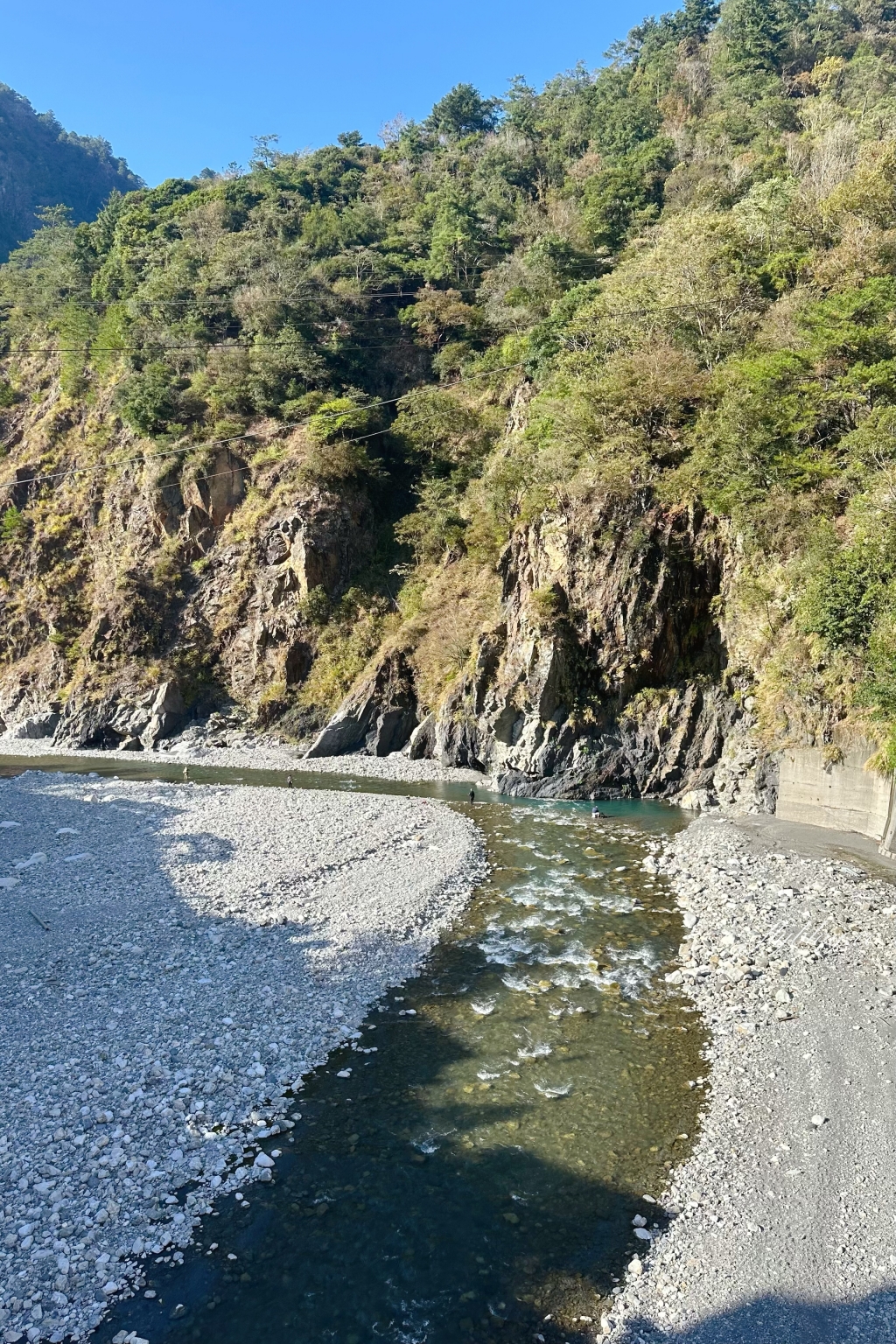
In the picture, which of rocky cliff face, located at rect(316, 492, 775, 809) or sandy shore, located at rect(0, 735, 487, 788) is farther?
sandy shore, located at rect(0, 735, 487, 788)

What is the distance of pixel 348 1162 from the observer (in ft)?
25.5

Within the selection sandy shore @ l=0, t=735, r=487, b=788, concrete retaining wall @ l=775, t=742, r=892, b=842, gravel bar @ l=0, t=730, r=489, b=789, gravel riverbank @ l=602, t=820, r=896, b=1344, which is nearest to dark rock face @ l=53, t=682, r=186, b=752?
gravel bar @ l=0, t=730, r=489, b=789

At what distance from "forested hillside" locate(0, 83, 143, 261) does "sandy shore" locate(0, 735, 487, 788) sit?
88.4 meters

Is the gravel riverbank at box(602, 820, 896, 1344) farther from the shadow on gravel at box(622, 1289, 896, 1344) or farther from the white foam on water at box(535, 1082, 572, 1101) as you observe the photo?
the white foam on water at box(535, 1082, 572, 1101)

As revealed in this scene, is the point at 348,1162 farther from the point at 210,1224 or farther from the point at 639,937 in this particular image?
the point at 639,937

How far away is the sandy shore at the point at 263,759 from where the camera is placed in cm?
2747

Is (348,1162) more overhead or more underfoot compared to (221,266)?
more underfoot

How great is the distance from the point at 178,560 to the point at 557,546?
23.5 meters

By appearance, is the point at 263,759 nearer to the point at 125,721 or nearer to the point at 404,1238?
the point at 125,721

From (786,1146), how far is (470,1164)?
10.7 ft

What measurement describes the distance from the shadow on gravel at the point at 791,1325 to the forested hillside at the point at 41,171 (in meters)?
119

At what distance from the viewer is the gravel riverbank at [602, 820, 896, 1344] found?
5.82 meters

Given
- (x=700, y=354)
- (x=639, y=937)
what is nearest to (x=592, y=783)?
(x=639, y=937)

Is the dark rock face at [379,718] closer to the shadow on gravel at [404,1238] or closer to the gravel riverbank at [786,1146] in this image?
the gravel riverbank at [786,1146]
